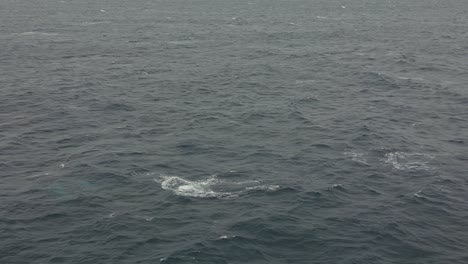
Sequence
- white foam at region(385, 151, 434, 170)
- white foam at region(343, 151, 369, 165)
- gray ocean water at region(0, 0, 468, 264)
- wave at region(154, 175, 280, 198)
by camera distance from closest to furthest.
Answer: gray ocean water at region(0, 0, 468, 264) → wave at region(154, 175, 280, 198) → white foam at region(385, 151, 434, 170) → white foam at region(343, 151, 369, 165)

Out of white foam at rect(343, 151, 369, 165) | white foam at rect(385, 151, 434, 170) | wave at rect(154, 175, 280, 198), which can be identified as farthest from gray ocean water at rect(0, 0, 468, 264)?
white foam at rect(343, 151, 369, 165)

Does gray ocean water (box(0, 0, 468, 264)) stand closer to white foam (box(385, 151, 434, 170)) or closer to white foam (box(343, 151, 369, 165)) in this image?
white foam (box(385, 151, 434, 170))

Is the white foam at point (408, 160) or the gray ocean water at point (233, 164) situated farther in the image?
the white foam at point (408, 160)

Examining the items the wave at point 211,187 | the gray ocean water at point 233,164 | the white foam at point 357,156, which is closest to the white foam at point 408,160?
the gray ocean water at point 233,164

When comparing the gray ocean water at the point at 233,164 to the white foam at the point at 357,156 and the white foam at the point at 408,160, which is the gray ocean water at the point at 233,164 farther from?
the white foam at the point at 357,156

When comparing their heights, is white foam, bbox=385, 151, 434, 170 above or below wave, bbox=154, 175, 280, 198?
above

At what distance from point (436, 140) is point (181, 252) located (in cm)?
6095

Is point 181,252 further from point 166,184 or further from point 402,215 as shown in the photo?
point 402,215

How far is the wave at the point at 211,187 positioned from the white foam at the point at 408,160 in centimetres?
2305

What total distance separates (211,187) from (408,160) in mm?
36366

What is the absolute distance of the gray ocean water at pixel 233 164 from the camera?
68812mm

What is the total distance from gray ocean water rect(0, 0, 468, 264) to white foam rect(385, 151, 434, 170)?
0.43 meters

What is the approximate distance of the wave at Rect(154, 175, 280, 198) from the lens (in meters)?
81.4

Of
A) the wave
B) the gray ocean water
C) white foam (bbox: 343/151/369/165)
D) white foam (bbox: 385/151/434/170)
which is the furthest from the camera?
white foam (bbox: 343/151/369/165)
